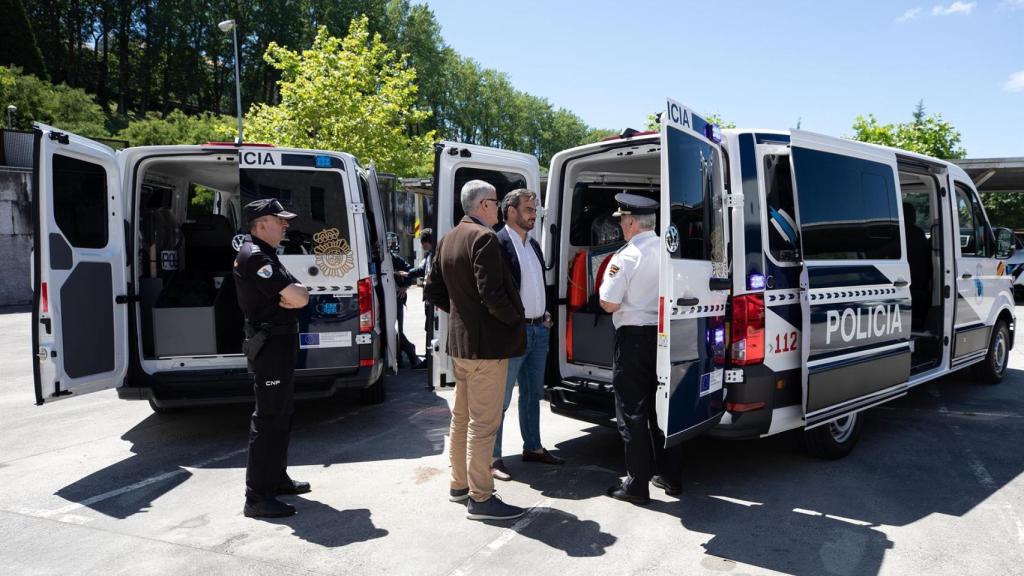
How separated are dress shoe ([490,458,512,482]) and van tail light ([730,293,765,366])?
1.64m

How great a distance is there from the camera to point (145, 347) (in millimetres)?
5512

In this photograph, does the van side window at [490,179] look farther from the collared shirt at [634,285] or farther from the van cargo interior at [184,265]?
the van cargo interior at [184,265]

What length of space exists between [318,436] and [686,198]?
3.62 m

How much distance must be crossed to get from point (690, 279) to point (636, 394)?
2.40 ft

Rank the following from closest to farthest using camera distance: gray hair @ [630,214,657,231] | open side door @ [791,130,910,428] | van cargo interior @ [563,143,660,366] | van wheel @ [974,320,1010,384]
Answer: gray hair @ [630,214,657,231]
open side door @ [791,130,910,428]
van cargo interior @ [563,143,660,366]
van wheel @ [974,320,1010,384]

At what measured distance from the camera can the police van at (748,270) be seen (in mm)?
3740

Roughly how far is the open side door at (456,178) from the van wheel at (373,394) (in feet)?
5.54

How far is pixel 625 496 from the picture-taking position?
407 cm

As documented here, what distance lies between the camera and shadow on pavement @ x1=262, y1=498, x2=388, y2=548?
365 cm

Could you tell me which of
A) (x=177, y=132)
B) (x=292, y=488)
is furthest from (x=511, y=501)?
(x=177, y=132)

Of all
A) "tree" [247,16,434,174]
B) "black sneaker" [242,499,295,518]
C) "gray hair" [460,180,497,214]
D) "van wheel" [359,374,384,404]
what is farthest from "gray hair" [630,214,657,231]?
"tree" [247,16,434,174]

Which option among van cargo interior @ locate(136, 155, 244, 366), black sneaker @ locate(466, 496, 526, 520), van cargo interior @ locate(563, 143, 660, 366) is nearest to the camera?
black sneaker @ locate(466, 496, 526, 520)

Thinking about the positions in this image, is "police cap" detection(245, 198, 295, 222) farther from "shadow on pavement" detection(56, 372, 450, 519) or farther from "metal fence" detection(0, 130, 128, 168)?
"metal fence" detection(0, 130, 128, 168)

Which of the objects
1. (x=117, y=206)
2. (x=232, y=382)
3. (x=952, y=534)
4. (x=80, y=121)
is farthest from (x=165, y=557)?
(x=80, y=121)
